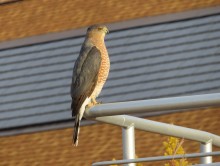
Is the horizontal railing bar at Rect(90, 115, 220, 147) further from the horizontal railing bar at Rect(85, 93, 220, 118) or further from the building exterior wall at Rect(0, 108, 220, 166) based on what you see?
the building exterior wall at Rect(0, 108, 220, 166)

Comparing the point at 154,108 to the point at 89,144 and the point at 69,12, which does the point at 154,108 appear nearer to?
the point at 89,144

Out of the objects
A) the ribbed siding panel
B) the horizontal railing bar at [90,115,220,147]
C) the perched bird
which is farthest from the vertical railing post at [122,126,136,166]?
the ribbed siding panel

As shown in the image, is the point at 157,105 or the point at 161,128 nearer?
the point at 157,105

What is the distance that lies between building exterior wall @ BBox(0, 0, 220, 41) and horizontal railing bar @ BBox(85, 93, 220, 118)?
1607cm

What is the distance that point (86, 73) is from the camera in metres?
9.96

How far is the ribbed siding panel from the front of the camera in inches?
864

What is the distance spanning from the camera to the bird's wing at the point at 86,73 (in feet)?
31.8

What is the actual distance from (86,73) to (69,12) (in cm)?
1428

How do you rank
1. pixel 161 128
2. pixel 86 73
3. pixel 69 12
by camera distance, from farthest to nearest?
pixel 69 12 → pixel 86 73 → pixel 161 128

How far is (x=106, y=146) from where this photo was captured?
2298 centimetres

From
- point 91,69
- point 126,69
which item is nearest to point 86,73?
point 91,69

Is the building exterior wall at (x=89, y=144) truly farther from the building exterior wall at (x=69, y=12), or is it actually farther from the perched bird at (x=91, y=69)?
the perched bird at (x=91, y=69)

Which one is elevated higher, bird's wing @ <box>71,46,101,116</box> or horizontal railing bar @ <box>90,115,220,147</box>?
bird's wing @ <box>71,46,101,116</box>

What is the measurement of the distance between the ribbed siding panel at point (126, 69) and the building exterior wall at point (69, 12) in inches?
13.0
